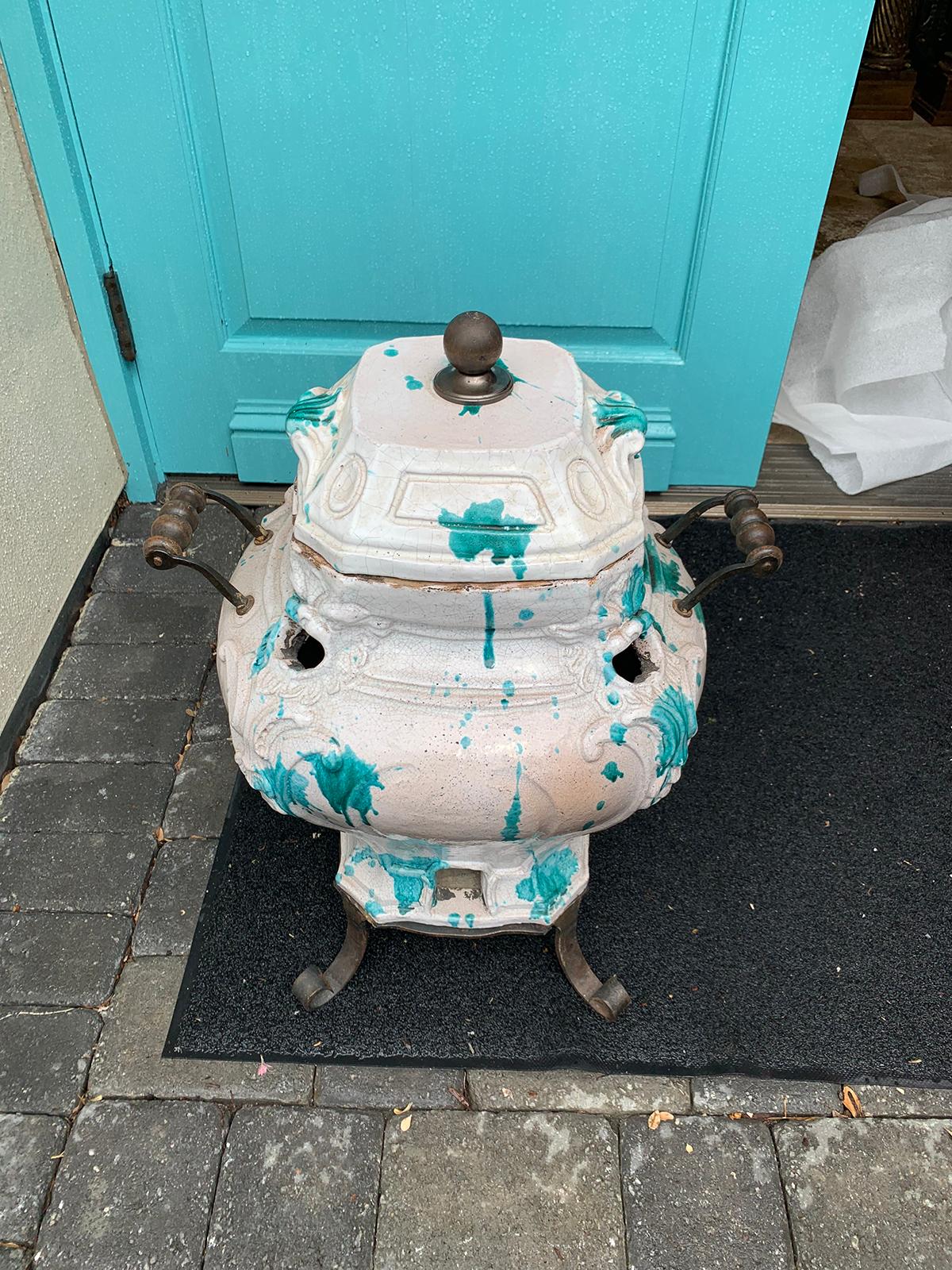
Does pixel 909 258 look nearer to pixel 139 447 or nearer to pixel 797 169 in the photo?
pixel 797 169

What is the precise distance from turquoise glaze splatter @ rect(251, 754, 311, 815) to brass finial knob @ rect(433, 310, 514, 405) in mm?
536

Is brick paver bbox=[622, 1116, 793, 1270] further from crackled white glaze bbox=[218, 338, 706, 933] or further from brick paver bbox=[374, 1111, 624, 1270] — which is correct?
crackled white glaze bbox=[218, 338, 706, 933]

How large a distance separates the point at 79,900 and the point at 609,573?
1310 mm

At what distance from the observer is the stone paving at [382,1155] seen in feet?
4.67

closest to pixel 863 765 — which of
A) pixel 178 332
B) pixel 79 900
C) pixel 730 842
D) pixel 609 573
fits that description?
pixel 730 842

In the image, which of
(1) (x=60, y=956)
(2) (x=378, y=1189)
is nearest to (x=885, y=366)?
(2) (x=378, y=1189)

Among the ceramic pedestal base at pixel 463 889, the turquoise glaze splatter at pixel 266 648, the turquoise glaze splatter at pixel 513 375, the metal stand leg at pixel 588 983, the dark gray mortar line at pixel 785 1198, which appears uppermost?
the turquoise glaze splatter at pixel 513 375

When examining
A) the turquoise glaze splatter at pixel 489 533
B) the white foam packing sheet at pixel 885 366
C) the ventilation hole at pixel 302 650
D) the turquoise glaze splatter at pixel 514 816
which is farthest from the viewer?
the white foam packing sheet at pixel 885 366

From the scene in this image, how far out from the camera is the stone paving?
1.42 meters

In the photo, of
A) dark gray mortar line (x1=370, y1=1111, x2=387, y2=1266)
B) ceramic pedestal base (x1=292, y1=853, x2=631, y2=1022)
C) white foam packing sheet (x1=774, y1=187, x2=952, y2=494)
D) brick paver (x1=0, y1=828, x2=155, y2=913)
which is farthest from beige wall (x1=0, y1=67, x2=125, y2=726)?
white foam packing sheet (x1=774, y1=187, x2=952, y2=494)

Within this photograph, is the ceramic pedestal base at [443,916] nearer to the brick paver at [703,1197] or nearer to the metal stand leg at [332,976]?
the metal stand leg at [332,976]

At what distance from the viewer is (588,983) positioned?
1681 mm

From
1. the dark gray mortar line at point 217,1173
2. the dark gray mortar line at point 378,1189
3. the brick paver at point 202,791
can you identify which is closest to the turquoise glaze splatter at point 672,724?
the dark gray mortar line at point 378,1189

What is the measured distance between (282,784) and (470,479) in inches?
19.6
